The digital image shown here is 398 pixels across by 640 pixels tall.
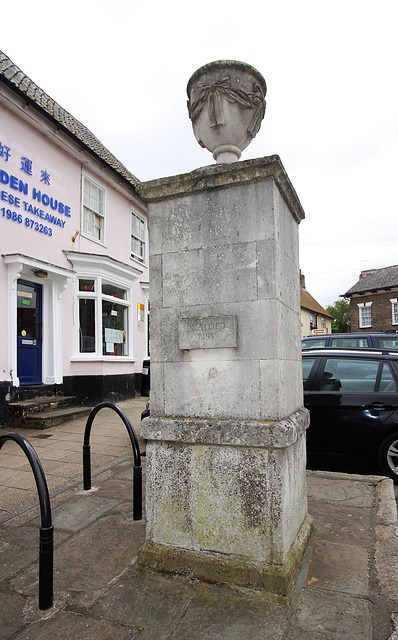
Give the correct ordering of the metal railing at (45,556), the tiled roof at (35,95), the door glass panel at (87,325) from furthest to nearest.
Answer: the door glass panel at (87,325), the tiled roof at (35,95), the metal railing at (45,556)

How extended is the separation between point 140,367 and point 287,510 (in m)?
11.2

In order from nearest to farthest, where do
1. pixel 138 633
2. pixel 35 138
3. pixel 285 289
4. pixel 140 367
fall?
pixel 138 633
pixel 285 289
pixel 35 138
pixel 140 367

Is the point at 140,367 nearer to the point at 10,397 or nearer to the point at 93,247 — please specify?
the point at 93,247

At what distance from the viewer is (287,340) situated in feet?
9.44

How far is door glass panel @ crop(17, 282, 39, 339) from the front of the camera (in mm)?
9156

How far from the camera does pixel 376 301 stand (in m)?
31.1

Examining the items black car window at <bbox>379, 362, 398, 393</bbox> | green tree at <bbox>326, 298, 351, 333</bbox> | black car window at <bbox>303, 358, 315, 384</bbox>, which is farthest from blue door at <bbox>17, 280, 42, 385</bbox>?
green tree at <bbox>326, 298, 351, 333</bbox>

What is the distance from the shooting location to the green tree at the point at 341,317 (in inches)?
2387

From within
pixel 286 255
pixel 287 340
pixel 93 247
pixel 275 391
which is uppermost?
pixel 93 247

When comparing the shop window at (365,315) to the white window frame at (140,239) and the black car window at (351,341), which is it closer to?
the white window frame at (140,239)

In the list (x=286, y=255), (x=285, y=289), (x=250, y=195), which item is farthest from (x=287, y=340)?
(x=250, y=195)

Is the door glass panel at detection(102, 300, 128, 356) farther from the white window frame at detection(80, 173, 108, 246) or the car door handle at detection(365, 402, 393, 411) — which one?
the car door handle at detection(365, 402, 393, 411)

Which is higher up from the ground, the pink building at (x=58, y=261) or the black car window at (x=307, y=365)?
the pink building at (x=58, y=261)

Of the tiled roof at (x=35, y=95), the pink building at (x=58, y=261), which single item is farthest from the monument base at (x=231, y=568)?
the tiled roof at (x=35, y=95)
